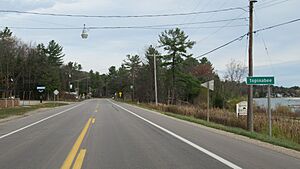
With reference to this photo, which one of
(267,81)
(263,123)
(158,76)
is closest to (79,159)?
(267,81)

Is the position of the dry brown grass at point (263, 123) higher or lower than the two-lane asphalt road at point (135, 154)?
lower

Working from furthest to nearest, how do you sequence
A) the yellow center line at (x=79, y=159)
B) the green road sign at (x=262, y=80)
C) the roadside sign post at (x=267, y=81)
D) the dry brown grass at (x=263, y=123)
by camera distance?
the dry brown grass at (x=263, y=123) → the green road sign at (x=262, y=80) → the roadside sign post at (x=267, y=81) → the yellow center line at (x=79, y=159)

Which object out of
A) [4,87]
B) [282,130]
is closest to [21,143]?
[282,130]

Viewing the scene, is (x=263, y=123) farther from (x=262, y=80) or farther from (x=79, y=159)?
(x=79, y=159)

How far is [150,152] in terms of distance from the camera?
1082cm

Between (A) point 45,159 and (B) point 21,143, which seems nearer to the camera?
(A) point 45,159

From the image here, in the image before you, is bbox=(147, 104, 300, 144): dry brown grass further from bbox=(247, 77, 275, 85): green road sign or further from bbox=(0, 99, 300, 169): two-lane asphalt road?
bbox=(0, 99, 300, 169): two-lane asphalt road

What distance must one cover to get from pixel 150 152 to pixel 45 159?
9.58ft

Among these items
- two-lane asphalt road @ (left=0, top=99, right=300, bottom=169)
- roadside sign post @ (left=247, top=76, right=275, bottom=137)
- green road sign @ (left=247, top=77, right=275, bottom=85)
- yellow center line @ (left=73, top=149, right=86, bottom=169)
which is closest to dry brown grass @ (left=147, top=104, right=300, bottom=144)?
roadside sign post @ (left=247, top=76, right=275, bottom=137)

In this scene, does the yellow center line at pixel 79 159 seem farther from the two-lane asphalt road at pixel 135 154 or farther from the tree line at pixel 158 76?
the tree line at pixel 158 76

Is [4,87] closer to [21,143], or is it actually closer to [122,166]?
[21,143]

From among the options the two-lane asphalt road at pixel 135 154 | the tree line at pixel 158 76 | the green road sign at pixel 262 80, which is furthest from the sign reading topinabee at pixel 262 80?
the tree line at pixel 158 76

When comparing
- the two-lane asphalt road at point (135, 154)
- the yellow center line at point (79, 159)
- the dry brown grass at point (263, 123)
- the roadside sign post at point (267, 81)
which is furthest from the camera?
the dry brown grass at point (263, 123)

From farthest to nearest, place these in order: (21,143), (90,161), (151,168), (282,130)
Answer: (282,130) → (21,143) → (90,161) → (151,168)
